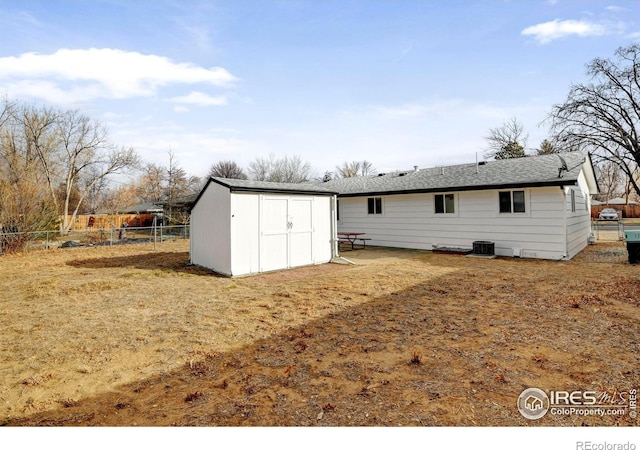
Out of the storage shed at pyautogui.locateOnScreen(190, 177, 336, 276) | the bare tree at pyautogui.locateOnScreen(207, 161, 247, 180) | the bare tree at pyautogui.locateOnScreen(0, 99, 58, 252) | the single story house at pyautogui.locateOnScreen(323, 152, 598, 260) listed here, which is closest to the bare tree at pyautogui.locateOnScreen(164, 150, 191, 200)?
the bare tree at pyautogui.locateOnScreen(207, 161, 247, 180)

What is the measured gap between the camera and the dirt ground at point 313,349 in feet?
8.81

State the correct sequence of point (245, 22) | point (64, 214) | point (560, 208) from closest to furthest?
point (245, 22)
point (560, 208)
point (64, 214)

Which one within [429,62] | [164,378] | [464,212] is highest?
[429,62]

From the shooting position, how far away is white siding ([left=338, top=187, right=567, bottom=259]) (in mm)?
10289

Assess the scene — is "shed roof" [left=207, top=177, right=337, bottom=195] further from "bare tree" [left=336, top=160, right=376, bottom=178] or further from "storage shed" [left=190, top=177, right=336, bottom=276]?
"bare tree" [left=336, top=160, right=376, bottom=178]

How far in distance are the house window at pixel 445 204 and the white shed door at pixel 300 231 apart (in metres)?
5.60

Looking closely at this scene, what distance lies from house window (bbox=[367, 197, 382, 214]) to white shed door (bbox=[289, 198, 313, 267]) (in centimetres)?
548

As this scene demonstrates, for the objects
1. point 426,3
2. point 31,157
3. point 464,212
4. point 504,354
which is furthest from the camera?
point 31,157

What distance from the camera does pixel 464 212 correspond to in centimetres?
1216

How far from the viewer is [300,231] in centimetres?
997

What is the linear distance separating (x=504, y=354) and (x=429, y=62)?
27.7ft

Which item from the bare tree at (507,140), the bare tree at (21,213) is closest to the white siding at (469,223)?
the bare tree at (21,213)

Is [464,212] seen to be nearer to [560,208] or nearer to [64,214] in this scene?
[560,208]
